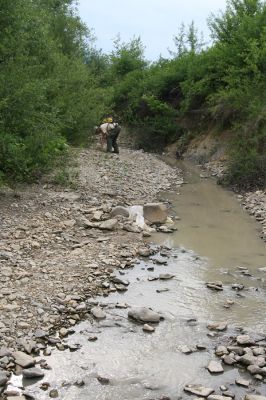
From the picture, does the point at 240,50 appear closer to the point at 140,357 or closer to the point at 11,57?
Result: the point at 11,57

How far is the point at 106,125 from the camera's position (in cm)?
2178

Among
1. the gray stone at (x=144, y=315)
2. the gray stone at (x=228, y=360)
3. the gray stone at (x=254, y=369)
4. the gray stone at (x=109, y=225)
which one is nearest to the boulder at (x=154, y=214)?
the gray stone at (x=109, y=225)

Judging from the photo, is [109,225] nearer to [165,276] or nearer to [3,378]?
[165,276]

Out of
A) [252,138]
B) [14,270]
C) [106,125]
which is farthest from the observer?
[106,125]

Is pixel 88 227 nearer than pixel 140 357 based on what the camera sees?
No

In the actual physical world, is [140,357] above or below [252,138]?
below

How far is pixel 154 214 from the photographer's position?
1220cm

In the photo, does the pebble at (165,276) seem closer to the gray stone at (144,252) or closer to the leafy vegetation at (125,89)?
the gray stone at (144,252)

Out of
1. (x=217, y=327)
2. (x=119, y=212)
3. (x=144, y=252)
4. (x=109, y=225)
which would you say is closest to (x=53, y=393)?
(x=217, y=327)

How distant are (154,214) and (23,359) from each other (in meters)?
7.00

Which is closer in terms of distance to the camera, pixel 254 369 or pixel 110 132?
pixel 254 369

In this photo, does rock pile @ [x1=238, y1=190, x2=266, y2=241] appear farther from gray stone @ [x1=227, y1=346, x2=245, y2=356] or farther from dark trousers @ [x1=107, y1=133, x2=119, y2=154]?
dark trousers @ [x1=107, y1=133, x2=119, y2=154]

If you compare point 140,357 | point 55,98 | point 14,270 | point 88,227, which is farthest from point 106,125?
point 140,357

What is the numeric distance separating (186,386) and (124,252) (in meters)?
4.42
